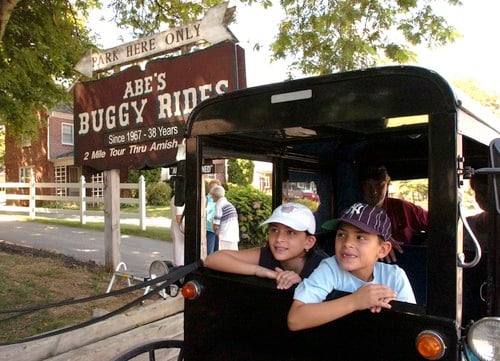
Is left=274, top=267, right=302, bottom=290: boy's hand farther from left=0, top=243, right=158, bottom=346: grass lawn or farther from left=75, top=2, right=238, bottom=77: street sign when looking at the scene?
left=75, top=2, right=238, bottom=77: street sign

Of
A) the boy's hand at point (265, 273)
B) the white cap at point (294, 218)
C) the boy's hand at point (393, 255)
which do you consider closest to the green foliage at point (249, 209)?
the boy's hand at point (393, 255)

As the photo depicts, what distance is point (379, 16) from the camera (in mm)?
7473

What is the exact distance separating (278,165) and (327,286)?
5.41 feet

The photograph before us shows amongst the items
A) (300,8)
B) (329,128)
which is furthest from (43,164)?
(329,128)


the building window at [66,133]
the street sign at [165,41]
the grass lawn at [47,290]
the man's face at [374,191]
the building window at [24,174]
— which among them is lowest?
the grass lawn at [47,290]

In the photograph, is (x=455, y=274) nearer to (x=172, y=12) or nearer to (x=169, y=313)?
(x=169, y=313)

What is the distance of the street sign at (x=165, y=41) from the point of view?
16.1ft

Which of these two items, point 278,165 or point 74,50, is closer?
point 278,165

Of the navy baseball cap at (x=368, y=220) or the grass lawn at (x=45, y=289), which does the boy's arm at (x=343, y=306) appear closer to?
the navy baseball cap at (x=368, y=220)

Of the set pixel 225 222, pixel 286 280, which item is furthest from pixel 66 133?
pixel 286 280

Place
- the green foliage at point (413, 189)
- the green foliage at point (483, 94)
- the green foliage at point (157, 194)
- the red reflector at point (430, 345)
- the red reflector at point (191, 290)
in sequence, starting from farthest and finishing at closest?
the green foliage at point (483, 94), the green foliage at point (157, 194), the green foliage at point (413, 189), the red reflector at point (191, 290), the red reflector at point (430, 345)

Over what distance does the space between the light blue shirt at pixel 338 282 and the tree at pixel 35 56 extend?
20.6ft

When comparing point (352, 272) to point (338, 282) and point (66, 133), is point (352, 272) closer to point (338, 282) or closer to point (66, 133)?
point (338, 282)

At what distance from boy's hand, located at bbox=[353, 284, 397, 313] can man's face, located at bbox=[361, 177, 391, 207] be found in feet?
6.08
